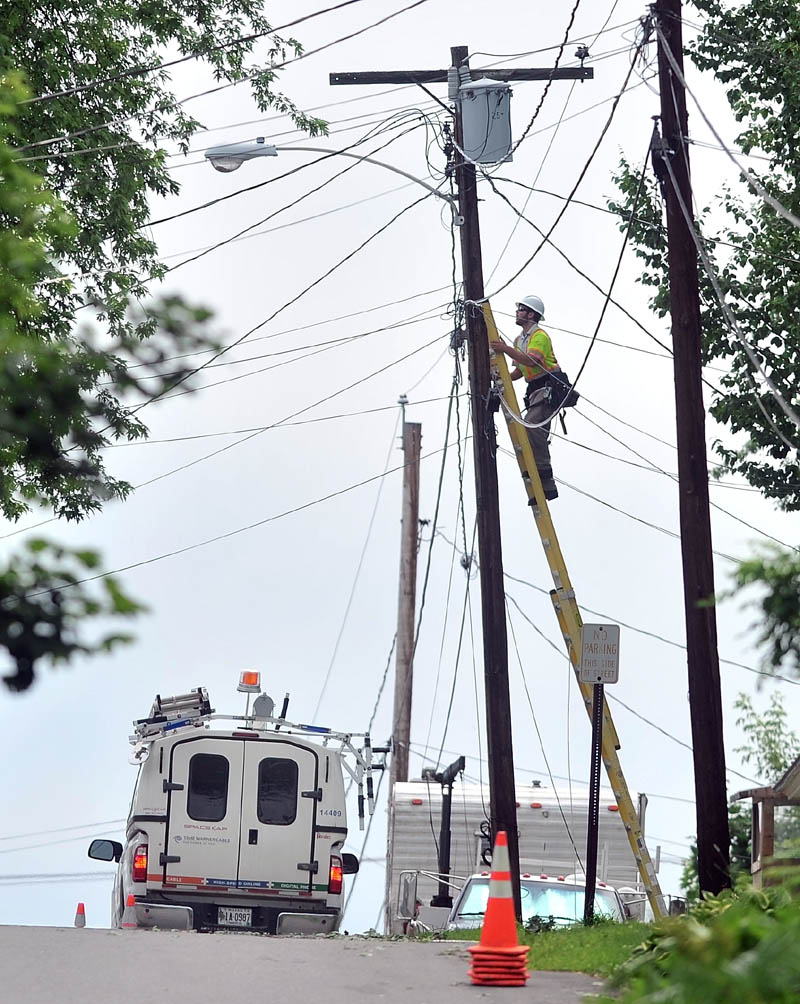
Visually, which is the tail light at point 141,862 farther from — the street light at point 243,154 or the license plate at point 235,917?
the street light at point 243,154

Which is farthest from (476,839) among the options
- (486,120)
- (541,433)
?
(486,120)

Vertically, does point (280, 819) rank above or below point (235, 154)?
below

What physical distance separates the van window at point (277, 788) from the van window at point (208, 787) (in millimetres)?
384

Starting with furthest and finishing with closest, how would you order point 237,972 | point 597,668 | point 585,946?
point 597,668, point 585,946, point 237,972

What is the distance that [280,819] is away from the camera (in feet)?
58.9

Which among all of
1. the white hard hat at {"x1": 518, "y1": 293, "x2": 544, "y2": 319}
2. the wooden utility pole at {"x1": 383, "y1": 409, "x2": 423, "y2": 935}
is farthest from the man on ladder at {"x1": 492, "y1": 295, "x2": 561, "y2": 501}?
the wooden utility pole at {"x1": 383, "y1": 409, "x2": 423, "y2": 935}

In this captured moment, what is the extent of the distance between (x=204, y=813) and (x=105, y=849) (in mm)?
1532

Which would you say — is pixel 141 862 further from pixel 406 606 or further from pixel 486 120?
pixel 406 606

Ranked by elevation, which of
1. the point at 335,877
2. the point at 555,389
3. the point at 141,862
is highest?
the point at 555,389

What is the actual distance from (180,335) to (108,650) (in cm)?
100

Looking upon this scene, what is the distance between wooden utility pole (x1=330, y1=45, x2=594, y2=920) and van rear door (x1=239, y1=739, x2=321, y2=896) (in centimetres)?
193

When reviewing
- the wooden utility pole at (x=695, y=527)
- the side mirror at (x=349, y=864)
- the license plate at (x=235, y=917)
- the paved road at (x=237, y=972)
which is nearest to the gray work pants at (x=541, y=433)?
the wooden utility pole at (x=695, y=527)

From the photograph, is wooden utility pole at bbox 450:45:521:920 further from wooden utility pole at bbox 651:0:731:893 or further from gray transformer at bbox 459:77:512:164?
wooden utility pole at bbox 651:0:731:893

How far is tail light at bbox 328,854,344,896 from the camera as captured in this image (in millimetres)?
17891
